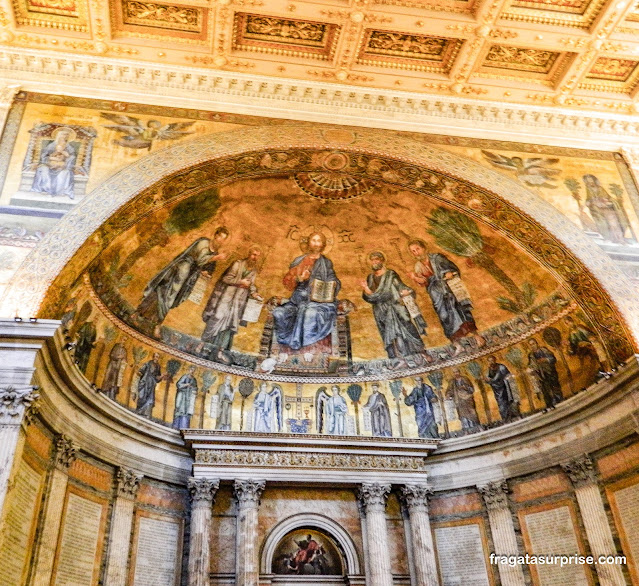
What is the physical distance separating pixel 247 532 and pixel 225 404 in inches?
117

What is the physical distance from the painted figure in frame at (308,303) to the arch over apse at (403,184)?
107 inches

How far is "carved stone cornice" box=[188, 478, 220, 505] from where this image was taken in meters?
12.5

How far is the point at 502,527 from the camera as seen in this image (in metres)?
12.9

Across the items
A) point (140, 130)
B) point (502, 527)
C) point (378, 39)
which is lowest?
point (502, 527)

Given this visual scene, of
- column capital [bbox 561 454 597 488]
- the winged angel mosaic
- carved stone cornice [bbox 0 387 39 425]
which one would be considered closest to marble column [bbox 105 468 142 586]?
carved stone cornice [bbox 0 387 39 425]

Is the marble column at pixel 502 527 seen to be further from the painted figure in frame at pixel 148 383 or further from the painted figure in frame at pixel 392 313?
the painted figure in frame at pixel 148 383

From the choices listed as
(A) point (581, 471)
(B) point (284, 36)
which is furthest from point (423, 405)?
(B) point (284, 36)

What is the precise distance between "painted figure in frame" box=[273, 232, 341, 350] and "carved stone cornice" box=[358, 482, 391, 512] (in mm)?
3730

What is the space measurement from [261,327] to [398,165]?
206 inches

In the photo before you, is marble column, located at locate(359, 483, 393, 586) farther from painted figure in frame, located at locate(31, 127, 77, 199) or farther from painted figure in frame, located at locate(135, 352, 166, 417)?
painted figure in frame, located at locate(31, 127, 77, 199)

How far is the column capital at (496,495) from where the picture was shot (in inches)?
516

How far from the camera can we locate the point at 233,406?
14.2 m

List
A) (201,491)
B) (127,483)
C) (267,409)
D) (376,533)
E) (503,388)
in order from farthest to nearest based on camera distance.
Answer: (267,409), (503,388), (376,533), (201,491), (127,483)

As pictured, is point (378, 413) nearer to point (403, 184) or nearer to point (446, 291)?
point (446, 291)
